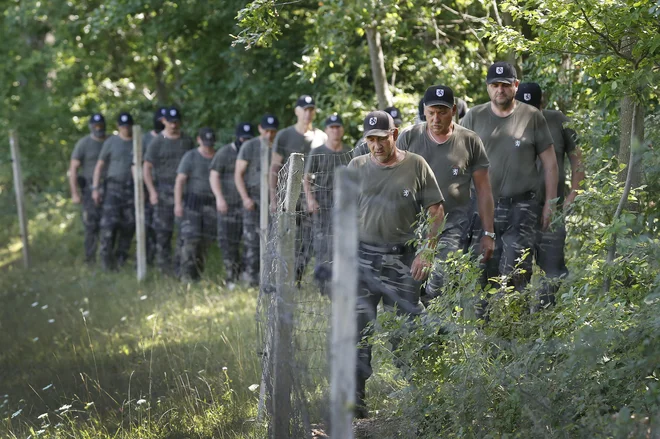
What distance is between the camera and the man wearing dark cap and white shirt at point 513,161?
28.7 feet

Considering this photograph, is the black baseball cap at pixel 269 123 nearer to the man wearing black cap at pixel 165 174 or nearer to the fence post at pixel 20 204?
the man wearing black cap at pixel 165 174

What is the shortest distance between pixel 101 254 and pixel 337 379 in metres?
12.7

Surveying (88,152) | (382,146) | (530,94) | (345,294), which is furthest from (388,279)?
(88,152)

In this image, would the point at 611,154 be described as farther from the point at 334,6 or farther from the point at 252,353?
the point at 334,6

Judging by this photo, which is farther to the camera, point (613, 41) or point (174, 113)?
point (174, 113)

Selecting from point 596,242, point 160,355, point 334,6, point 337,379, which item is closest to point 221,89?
point 334,6

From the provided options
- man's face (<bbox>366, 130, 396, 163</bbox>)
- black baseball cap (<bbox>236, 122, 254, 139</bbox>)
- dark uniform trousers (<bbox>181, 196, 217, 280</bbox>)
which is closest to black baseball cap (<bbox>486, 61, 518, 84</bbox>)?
man's face (<bbox>366, 130, 396, 163</bbox>)

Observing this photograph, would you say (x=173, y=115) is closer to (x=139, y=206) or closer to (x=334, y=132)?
(x=139, y=206)

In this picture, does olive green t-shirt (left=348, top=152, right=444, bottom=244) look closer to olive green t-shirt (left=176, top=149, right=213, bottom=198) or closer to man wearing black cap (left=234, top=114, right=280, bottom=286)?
man wearing black cap (left=234, top=114, right=280, bottom=286)

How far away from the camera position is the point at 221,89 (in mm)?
16516

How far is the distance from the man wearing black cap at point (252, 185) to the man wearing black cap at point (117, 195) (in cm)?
329

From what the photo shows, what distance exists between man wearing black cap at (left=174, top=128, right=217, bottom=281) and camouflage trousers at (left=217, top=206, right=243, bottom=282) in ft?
1.56

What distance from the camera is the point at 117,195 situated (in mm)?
16375

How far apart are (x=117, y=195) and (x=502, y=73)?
915cm
